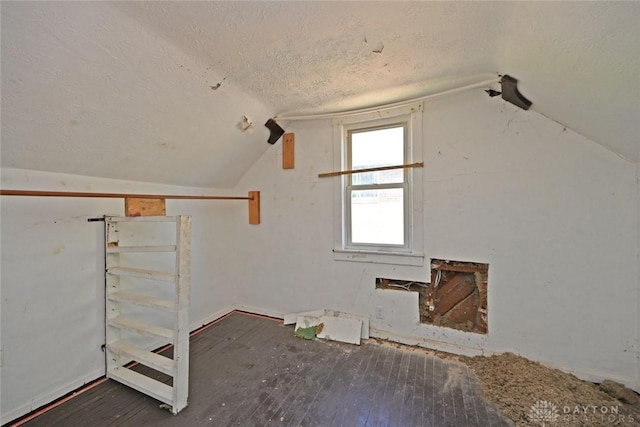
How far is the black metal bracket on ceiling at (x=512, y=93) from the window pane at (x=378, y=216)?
1056 millimetres

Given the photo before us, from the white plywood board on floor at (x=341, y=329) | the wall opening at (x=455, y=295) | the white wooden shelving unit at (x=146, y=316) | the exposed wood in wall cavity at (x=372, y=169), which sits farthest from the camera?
the white plywood board on floor at (x=341, y=329)

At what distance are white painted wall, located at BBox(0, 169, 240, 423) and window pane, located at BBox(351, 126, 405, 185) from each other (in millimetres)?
2069

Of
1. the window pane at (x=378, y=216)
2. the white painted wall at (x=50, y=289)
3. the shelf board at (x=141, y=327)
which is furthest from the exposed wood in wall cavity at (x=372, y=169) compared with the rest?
the shelf board at (x=141, y=327)

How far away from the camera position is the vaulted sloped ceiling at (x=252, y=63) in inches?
43.7

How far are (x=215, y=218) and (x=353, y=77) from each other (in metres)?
2.12

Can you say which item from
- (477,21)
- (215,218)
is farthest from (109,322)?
(477,21)

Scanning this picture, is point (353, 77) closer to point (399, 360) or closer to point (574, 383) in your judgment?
point (399, 360)

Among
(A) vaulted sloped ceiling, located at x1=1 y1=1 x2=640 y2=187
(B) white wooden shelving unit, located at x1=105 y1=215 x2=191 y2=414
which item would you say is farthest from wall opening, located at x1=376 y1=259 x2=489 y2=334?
(B) white wooden shelving unit, located at x1=105 y1=215 x2=191 y2=414

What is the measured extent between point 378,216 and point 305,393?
5.30ft

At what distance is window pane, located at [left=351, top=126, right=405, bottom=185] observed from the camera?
2420 mm

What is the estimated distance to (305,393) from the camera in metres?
1.73

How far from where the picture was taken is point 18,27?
1.02 m

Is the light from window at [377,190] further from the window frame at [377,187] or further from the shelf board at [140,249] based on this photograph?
the shelf board at [140,249]

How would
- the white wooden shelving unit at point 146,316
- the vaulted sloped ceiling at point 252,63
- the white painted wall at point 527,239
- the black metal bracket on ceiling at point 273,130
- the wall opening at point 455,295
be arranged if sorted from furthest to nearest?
1. the black metal bracket on ceiling at point 273,130
2. the wall opening at point 455,295
3. the white painted wall at point 527,239
4. the white wooden shelving unit at point 146,316
5. the vaulted sloped ceiling at point 252,63
